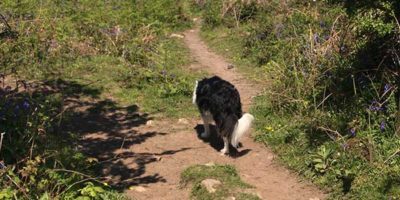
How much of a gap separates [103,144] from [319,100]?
3.41 meters

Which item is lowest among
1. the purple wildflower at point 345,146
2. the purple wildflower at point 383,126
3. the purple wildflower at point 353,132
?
the purple wildflower at point 345,146

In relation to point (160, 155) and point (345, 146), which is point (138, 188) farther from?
point (345, 146)

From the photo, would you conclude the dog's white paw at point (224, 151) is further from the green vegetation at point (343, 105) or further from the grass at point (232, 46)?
the grass at point (232, 46)

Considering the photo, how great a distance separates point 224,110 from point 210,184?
1.27 meters

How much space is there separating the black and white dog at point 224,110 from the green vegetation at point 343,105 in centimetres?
78

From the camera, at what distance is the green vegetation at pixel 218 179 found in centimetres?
595

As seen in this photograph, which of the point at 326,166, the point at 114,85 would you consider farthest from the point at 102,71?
the point at 326,166

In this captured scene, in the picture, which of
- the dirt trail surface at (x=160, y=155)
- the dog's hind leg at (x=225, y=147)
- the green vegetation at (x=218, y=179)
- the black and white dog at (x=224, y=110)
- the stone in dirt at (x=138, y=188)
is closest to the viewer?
the green vegetation at (x=218, y=179)

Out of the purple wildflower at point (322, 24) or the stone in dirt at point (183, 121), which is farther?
the purple wildflower at point (322, 24)

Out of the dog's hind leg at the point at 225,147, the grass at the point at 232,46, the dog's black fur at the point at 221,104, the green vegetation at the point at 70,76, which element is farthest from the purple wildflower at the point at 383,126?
→ the grass at the point at 232,46

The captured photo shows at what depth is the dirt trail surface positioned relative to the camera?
20.7ft

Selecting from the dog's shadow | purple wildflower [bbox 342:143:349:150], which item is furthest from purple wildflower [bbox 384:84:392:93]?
the dog's shadow

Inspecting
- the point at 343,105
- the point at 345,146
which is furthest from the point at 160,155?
the point at 343,105

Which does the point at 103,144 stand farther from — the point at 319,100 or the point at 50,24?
the point at 50,24
